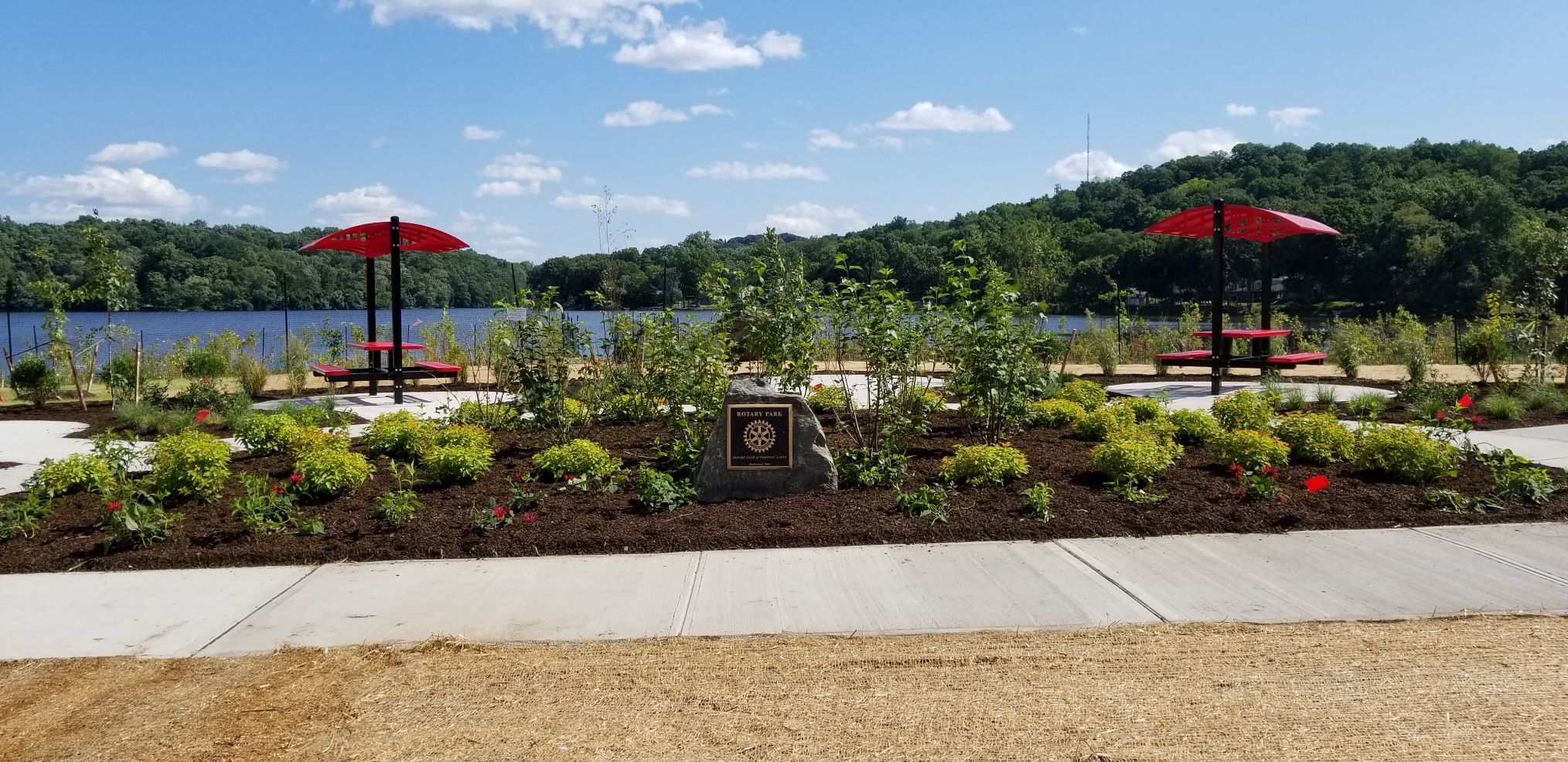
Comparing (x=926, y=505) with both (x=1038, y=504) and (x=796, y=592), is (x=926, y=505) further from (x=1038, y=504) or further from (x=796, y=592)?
(x=796, y=592)

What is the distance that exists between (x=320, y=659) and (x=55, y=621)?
1551 millimetres

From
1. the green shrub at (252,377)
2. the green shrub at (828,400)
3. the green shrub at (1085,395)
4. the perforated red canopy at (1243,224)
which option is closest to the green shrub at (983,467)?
the green shrub at (828,400)

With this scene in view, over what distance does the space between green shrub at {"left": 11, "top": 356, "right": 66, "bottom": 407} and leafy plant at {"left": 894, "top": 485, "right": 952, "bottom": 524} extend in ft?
37.0

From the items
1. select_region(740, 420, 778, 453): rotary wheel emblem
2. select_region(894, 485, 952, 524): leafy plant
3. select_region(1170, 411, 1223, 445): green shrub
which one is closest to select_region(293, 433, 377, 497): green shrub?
select_region(740, 420, 778, 453): rotary wheel emblem

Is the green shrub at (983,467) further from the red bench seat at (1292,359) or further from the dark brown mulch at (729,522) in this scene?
the red bench seat at (1292,359)

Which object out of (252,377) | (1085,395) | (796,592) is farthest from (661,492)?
(252,377)

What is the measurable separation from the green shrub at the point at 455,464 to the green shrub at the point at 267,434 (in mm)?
1835

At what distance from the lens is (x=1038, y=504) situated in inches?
234

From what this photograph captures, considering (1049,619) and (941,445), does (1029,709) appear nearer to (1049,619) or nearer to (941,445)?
(1049,619)

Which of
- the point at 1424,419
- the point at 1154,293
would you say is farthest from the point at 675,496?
the point at 1154,293

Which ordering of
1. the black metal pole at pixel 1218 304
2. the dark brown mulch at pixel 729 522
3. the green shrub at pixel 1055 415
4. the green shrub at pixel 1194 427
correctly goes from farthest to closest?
the black metal pole at pixel 1218 304 → the green shrub at pixel 1055 415 → the green shrub at pixel 1194 427 → the dark brown mulch at pixel 729 522

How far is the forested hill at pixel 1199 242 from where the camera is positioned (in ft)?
137

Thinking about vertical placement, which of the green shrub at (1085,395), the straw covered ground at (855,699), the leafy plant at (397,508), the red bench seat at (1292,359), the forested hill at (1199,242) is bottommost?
the straw covered ground at (855,699)

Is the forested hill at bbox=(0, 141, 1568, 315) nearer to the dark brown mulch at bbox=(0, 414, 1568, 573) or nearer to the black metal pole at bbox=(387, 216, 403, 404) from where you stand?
the black metal pole at bbox=(387, 216, 403, 404)
